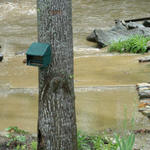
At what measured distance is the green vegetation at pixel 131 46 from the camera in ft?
34.8

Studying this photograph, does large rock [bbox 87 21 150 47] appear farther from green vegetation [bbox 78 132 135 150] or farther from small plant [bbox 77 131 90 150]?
small plant [bbox 77 131 90 150]

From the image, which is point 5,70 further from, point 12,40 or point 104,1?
point 104,1

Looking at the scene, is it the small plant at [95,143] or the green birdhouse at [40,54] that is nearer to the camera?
the green birdhouse at [40,54]

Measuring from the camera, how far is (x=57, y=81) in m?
3.50

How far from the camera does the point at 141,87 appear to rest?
6.77 metres

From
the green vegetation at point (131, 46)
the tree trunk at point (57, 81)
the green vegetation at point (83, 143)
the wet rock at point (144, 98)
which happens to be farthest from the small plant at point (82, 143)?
the green vegetation at point (131, 46)

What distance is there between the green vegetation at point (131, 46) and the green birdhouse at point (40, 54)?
745 centimetres

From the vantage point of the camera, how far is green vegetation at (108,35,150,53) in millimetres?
10602

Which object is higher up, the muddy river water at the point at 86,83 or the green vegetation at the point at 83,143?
the green vegetation at the point at 83,143

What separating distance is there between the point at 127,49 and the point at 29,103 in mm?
5101

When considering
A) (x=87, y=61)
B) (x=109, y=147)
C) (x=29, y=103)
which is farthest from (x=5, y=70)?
(x=109, y=147)

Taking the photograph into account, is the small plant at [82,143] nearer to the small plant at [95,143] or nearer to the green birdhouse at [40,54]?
the small plant at [95,143]

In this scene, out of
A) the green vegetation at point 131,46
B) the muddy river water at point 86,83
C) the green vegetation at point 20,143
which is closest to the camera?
the green vegetation at point 20,143

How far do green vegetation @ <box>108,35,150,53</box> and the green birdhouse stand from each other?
24.5 feet
